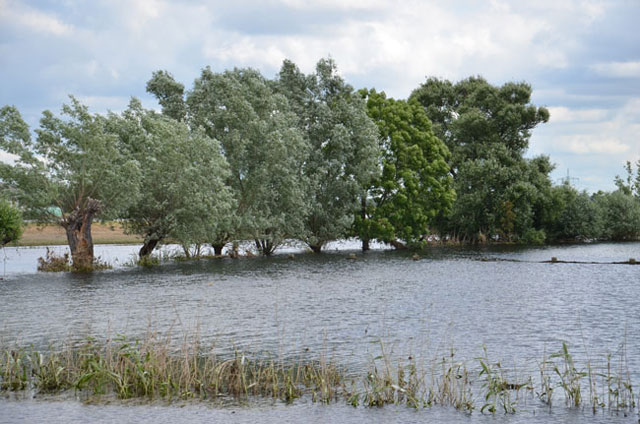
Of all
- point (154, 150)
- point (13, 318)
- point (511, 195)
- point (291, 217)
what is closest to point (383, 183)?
point (291, 217)

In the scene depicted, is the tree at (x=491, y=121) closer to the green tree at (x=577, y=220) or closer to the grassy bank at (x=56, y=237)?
the green tree at (x=577, y=220)

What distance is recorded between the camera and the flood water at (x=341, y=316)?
52.2 feet

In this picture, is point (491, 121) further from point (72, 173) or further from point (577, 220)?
point (72, 173)

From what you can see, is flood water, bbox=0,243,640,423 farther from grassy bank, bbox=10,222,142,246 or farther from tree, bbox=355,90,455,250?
grassy bank, bbox=10,222,142,246

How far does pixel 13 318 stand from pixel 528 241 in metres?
84.8

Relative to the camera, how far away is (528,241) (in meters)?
102

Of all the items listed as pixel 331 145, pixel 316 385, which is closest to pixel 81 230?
pixel 331 145

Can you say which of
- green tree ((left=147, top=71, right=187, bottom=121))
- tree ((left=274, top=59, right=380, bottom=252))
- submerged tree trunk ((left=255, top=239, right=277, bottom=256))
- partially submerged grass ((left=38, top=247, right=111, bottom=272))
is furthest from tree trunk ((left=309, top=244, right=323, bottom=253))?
partially submerged grass ((left=38, top=247, right=111, bottom=272))

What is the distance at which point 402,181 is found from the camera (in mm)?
84188

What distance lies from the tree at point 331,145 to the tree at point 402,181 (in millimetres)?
3382

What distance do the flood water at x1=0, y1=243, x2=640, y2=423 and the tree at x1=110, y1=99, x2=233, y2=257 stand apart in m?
3.96

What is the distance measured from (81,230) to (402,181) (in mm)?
42781

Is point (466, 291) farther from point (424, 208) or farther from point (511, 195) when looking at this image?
point (511, 195)

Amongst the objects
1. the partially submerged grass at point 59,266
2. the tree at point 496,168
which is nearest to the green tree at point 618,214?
the tree at point 496,168
